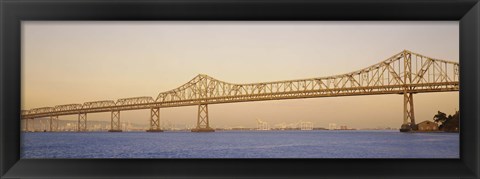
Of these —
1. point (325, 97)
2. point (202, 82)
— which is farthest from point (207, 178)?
point (202, 82)

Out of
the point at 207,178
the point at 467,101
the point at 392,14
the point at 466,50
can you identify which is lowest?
the point at 207,178

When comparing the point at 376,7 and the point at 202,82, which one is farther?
the point at 202,82

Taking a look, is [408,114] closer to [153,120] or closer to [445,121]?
[445,121]

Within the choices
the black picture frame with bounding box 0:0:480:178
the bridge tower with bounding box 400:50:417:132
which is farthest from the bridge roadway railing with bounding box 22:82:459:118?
the black picture frame with bounding box 0:0:480:178

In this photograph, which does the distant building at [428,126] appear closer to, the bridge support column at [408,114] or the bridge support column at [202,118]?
the bridge support column at [408,114]

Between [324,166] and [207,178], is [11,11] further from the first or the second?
[324,166]

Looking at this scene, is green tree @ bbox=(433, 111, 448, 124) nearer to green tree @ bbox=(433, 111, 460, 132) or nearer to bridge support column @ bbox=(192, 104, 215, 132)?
green tree @ bbox=(433, 111, 460, 132)
